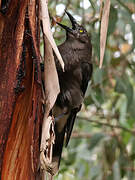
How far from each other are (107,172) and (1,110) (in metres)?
3.37

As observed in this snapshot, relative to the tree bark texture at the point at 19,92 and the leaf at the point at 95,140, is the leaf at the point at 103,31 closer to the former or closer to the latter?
the tree bark texture at the point at 19,92

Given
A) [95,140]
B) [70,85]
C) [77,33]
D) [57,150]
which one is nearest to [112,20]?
[77,33]

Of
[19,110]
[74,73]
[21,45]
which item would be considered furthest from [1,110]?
[74,73]

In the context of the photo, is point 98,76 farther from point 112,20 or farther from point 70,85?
point 70,85

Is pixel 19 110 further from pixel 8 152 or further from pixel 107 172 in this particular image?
pixel 107 172

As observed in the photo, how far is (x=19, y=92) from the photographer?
5.21 ft

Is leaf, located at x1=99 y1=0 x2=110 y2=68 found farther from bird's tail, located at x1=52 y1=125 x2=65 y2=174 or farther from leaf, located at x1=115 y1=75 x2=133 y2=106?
leaf, located at x1=115 y1=75 x2=133 y2=106

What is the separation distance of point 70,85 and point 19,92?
4.38 ft

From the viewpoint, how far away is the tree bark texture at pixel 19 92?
5.11 feet

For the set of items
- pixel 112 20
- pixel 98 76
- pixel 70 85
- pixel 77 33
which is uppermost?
pixel 112 20

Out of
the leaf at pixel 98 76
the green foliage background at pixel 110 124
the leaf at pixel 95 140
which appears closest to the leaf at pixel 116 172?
the green foliage background at pixel 110 124

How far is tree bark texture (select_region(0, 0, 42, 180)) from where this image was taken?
156 cm

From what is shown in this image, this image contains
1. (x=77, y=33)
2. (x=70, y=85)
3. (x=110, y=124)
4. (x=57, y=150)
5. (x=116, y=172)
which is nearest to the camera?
(x=57, y=150)

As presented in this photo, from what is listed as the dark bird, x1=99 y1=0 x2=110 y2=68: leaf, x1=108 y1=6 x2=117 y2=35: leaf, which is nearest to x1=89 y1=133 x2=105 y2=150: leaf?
the dark bird
